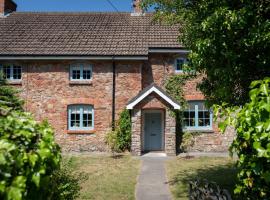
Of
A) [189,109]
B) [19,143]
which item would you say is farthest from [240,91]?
[189,109]

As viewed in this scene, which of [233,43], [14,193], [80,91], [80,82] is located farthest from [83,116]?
[14,193]

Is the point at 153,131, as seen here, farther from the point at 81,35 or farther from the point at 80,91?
the point at 81,35

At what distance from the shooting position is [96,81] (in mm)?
21312

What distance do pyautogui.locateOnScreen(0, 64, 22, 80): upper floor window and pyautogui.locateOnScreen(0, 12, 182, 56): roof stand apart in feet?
2.88

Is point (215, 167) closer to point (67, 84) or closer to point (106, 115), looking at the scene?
point (106, 115)

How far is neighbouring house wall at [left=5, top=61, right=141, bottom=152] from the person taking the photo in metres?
21.3

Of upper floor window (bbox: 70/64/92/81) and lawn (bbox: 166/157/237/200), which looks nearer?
lawn (bbox: 166/157/237/200)

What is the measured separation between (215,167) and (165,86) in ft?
21.8

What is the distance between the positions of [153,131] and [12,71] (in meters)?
9.19

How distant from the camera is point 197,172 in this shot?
15312mm

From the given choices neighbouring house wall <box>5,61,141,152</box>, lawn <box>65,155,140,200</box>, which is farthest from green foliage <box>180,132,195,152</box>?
neighbouring house wall <box>5,61,141,152</box>

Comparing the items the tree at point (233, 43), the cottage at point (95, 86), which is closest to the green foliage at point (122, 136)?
the cottage at point (95, 86)

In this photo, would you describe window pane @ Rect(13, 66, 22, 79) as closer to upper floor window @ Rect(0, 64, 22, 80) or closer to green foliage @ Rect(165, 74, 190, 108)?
upper floor window @ Rect(0, 64, 22, 80)

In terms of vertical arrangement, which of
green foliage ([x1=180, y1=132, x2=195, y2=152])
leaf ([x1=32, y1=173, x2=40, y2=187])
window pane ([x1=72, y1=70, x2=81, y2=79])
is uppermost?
window pane ([x1=72, y1=70, x2=81, y2=79])
